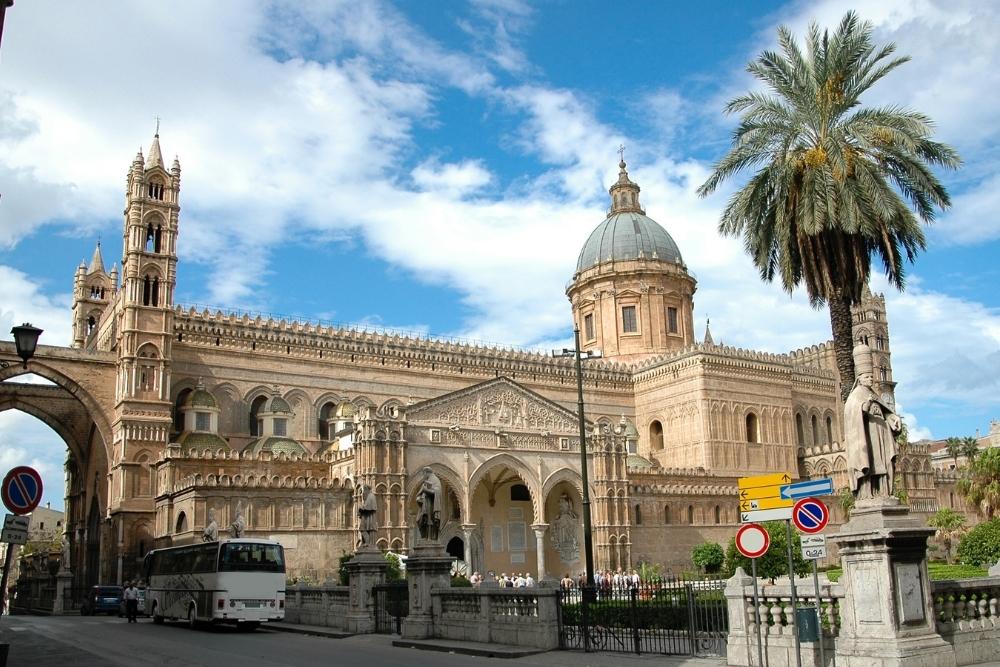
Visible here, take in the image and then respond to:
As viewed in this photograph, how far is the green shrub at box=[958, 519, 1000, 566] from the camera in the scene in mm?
30734

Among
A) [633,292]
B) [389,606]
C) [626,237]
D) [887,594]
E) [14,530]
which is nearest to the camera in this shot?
[887,594]

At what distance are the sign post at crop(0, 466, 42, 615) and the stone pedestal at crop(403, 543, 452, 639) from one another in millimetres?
9367

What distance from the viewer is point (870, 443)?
38.6 ft

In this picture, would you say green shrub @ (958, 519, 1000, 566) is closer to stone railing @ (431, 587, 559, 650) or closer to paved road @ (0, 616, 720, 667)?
stone railing @ (431, 587, 559, 650)

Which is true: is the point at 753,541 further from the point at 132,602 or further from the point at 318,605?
the point at 132,602

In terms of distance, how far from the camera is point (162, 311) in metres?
42.5

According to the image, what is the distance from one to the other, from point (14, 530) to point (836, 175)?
58.4ft

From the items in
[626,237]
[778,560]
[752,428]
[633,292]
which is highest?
[626,237]

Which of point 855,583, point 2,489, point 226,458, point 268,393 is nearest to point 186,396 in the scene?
point 268,393

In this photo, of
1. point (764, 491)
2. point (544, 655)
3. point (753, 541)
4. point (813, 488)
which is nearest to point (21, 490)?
point (544, 655)

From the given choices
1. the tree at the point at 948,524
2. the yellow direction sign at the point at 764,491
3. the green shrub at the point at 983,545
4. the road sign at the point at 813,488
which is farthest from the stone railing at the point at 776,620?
the tree at the point at 948,524

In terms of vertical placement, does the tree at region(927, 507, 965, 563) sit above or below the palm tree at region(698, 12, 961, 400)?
below

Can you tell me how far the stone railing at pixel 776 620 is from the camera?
12312mm

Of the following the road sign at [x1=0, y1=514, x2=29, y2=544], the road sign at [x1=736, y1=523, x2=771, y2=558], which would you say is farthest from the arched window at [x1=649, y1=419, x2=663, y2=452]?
the road sign at [x1=0, y1=514, x2=29, y2=544]
